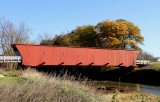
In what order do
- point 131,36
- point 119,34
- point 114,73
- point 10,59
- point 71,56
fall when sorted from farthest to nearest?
1. point 131,36
2. point 119,34
3. point 114,73
4. point 71,56
5. point 10,59

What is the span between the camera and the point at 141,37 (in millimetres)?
67188

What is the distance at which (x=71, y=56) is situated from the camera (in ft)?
157

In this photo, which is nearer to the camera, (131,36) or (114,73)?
(114,73)

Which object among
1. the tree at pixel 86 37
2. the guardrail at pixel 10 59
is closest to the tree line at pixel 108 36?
the tree at pixel 86 37

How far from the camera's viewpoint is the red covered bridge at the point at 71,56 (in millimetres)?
44062

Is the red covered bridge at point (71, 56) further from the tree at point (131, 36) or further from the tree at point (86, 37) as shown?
the tree at point (86, 37)

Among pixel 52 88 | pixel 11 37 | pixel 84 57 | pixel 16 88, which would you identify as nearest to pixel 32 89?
pixel 16 88

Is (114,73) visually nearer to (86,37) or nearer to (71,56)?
(71,56)

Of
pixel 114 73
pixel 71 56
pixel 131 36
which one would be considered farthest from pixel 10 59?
pixel 131 36

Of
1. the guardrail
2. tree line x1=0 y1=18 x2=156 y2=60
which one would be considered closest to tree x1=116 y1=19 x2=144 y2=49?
tree line x1=0 y1=18 x2=156 y2=60

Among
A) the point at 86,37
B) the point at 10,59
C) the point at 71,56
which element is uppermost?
the point at 86,37

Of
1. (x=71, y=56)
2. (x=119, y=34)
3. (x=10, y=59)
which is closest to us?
(x=10, y=59)

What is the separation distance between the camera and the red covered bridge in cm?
4406

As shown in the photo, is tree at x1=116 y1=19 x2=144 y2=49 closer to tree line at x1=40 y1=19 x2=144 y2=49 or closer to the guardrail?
tree line at x1=40 y1=19 x2=144 y2=49
